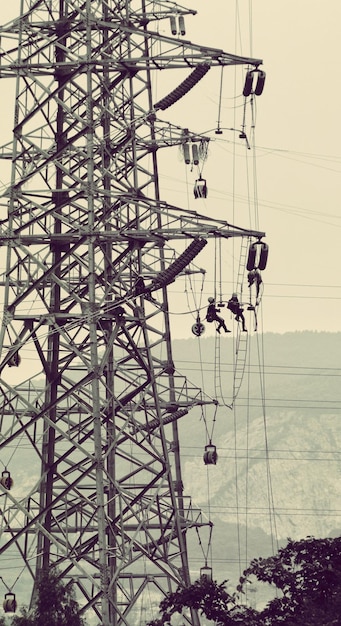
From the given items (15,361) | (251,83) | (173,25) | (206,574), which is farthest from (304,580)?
(173,25)

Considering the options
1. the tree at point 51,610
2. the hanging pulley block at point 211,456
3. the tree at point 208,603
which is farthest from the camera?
the hanging pulley block at point 211,456

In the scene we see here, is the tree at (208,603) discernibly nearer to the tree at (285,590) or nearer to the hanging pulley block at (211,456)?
the tree at (285,590)

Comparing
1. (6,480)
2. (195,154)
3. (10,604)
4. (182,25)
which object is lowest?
(10,604)

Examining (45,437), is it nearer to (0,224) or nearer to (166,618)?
(0,224)

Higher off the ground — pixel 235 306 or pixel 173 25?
pixel 173 25

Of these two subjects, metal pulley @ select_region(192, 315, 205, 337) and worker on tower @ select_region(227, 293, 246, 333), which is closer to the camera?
worker on tower @ select_region(227, 293, 246, 333)

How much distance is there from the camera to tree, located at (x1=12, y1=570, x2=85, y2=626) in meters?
37.1

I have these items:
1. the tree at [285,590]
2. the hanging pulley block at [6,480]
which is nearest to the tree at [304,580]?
the tree at [285,590]

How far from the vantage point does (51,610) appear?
37812mm

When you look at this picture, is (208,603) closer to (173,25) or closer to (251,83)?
(251,83)

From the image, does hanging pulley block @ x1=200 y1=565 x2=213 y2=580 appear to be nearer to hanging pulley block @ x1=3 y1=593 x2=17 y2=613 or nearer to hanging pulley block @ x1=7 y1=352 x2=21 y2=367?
hanging pulley block @ x1=3 y1=593 x2=17 y2=613

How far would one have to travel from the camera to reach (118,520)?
49.2 meters

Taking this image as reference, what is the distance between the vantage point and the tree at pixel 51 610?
37125 millimetres

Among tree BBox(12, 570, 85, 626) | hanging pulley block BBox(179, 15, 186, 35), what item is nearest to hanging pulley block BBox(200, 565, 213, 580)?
tree BBox(12, 570, 85, 626)
